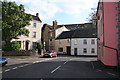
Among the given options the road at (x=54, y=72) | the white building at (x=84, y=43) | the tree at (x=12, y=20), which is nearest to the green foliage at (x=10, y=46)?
the tree at (x=12, y=20)

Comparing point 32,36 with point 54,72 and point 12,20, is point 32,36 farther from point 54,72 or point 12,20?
point 54,72

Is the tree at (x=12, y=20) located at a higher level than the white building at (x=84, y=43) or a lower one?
higher

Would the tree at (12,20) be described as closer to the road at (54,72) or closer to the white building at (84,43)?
the road at (54,72)

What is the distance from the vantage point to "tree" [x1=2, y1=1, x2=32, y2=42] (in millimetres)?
24719

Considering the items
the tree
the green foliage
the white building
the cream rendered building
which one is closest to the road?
the tree

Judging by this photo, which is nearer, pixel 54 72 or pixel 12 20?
pixel 54 72

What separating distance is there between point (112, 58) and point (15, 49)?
21.1 m

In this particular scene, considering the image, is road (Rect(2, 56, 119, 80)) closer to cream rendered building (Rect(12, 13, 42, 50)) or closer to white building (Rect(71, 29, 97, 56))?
cream rendered building (Rect(12, 13, 42, 50))

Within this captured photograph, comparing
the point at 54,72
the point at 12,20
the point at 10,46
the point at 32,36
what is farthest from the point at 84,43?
the point at 54,72

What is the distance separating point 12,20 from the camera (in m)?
25.7

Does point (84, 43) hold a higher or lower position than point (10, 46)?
higher

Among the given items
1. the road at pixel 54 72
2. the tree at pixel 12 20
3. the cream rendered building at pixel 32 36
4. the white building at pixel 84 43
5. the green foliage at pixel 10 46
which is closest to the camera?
the road at pixel 54 72

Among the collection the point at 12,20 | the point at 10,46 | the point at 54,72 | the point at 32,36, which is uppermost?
the point at 12,20

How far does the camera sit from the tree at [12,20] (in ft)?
81.1
